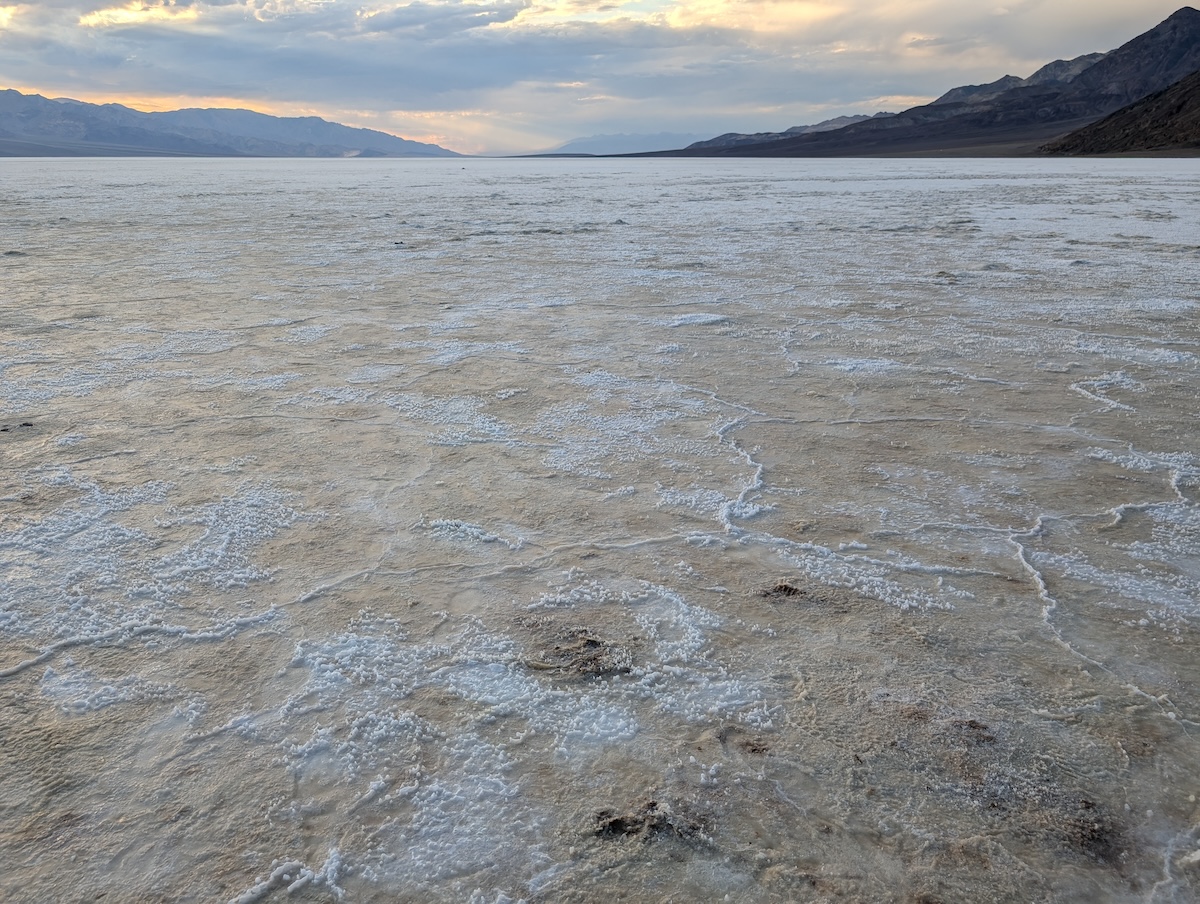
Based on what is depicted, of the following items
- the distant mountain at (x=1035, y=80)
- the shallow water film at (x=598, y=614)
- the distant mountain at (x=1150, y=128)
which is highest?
the distant mountain at (x=1035, y=80)

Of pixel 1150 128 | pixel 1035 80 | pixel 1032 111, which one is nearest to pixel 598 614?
pixel 1150 128

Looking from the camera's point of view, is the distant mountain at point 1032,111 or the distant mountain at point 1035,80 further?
the distant mountain at point 1035,80

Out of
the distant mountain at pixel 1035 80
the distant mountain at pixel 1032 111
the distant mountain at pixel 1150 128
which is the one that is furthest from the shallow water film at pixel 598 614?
the distant mountain at pixel 1035 80

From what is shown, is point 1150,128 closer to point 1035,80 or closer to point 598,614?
point 598,614

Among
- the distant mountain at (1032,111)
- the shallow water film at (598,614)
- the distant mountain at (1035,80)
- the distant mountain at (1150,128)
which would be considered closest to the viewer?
the shallow water film at (598,614)

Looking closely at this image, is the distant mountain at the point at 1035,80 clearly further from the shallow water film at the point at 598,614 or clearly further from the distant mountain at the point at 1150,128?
the shallow water film at the point at 598,614

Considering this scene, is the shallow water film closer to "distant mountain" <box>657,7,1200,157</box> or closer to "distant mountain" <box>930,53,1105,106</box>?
"distant mountain" <box>657,7,1200,157</box>

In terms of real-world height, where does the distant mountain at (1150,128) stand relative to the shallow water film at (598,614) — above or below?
above
